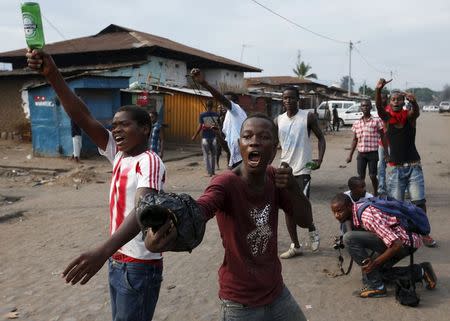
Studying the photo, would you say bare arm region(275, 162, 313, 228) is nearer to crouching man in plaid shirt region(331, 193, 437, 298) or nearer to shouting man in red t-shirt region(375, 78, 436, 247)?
crouching man in plaid shirt region(331, 193, 437, 298)

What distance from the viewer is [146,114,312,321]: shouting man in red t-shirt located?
205cm

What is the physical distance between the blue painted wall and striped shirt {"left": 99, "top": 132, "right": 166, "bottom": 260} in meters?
12.1

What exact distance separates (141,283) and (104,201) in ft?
20.6

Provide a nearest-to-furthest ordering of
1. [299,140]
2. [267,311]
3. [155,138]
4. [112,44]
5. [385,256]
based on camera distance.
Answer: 1. [267,311]
2. [385,256]
3. [299,140]
4. [155,138]
5. [112,44]

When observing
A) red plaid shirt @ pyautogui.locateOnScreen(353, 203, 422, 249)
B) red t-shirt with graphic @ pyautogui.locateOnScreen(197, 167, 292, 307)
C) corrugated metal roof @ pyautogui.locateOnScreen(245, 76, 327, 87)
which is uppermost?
corrugated metal roof @ pyautogui.locateOnScreen(245, 76, 327, 87)

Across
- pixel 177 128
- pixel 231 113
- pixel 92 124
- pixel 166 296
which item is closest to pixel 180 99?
pixel 177 128

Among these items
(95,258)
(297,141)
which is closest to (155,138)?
(297,141)

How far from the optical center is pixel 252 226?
211cm

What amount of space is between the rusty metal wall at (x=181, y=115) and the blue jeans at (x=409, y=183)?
13107 mm

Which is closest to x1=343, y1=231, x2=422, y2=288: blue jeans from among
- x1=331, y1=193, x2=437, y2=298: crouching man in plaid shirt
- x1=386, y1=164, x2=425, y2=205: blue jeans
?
x1=331, y1=193, x2=437, y2=298: crouching man in plaid shirt

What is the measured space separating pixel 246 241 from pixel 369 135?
6.20m

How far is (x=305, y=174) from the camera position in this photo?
17.6 feet

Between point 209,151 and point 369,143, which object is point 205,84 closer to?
point 369,143

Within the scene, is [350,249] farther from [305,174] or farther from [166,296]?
[166,296]
